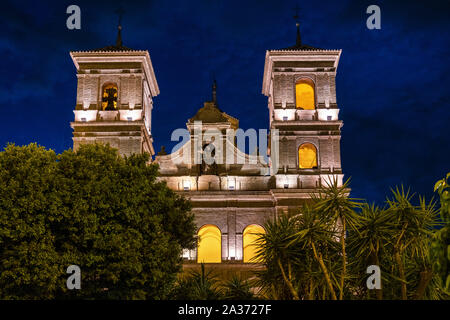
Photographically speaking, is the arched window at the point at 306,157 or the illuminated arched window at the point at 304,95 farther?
the illuminated arched window at the point at 304,95

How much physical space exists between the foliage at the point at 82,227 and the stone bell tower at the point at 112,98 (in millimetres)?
12149

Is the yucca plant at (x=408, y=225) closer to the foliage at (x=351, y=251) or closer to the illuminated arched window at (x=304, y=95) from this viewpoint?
the foliage at (x=351, y=251)

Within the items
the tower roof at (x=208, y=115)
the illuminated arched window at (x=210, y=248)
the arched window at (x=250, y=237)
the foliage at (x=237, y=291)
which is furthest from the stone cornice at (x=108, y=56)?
the foliage at (x=237, y=291)

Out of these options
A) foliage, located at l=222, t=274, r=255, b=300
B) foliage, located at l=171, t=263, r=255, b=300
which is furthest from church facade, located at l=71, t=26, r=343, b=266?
foliage, located at l=222, t=274, r=255, b=300

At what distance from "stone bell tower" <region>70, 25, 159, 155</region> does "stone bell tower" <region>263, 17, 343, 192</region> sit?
9.04 metres

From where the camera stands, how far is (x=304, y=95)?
128 ft

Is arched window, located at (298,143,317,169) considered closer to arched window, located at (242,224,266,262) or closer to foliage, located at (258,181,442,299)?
arched window, located at (242,224,266,262)

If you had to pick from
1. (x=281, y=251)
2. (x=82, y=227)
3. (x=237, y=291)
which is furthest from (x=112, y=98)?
(x=281, y=251)

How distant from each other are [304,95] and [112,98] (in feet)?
44.8

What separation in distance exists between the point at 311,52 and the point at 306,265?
22.2m

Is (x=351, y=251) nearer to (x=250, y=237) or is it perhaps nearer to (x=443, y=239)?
(x=443, y=239)

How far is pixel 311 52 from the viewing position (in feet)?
123

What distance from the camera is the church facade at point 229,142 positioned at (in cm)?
3453
